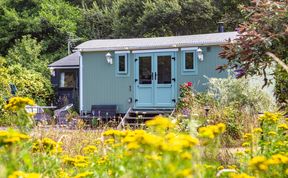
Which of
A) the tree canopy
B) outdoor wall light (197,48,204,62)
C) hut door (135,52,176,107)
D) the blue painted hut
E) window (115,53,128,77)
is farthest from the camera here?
the tree canopy

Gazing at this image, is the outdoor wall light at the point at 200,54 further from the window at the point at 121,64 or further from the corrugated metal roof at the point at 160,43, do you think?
the window at the point at 121,64

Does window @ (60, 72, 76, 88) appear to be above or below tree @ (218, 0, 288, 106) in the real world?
below

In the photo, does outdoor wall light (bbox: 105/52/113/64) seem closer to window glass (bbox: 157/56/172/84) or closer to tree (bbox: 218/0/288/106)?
window glass (bbox: 157/56/172/84)

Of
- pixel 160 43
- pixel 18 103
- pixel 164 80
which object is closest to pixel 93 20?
pixel 160 43

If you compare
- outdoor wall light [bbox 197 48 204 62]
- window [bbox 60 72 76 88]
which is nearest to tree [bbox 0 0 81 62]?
window [bbox 60 72 76 88]

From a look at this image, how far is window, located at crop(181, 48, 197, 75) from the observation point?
1691 centimetres

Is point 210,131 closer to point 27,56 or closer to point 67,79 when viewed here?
point 67,79

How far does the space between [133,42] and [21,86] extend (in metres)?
→ 5.39

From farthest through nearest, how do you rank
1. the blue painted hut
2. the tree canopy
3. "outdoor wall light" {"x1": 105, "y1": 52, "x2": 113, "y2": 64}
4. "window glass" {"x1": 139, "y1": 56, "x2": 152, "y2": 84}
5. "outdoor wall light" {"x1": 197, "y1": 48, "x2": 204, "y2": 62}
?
the tree canopy, "outdoor wall light" {"x1": 105, "y1": 52, "x2": 113, "y2": 64}, "window glass" {"x1": 139, "y1": 56, "x2": 152, "y2": 84}, the blue painted hut, "outdoor wall light" {"x1": 197, "y1": 48, "x2": 204, "y2": 62}

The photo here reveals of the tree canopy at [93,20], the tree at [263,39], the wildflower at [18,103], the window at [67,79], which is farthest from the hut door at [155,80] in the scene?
the wildflower at [18,103]

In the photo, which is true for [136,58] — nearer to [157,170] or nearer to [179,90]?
[179,90]

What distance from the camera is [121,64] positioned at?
18094mm

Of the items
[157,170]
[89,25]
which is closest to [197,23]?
[89,25]

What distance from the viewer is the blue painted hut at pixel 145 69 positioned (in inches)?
660
